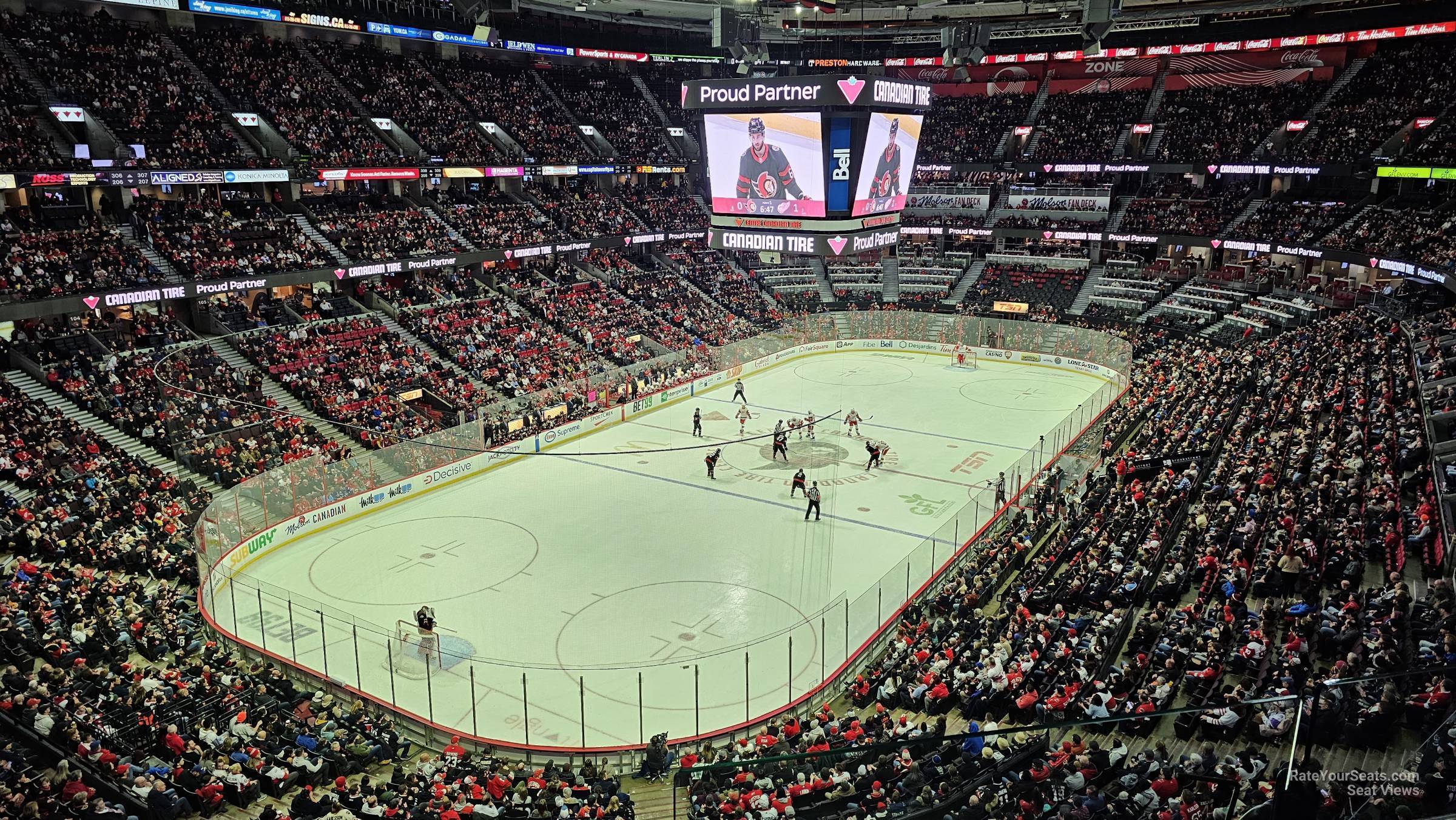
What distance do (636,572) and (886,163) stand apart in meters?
12.7

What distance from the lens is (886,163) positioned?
2552 centimetres

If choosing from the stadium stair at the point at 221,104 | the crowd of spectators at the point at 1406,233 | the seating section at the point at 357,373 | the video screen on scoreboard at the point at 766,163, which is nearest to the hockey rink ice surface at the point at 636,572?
the seating section at the point at 357,373

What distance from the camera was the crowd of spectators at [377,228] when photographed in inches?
1682

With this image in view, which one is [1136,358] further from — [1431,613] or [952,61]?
[1431,613]

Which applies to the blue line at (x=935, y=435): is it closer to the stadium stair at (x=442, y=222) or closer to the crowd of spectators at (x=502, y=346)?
the crowd of spectators at (x=502, y=346)

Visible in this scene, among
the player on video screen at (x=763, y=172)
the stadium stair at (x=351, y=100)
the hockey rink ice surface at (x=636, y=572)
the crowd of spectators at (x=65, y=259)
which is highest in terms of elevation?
the stadium stair at (x=351, y=100)

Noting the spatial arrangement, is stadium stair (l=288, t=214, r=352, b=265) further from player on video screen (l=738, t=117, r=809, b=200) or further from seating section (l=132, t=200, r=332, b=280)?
player on video screen (l=738, t=117, r=809, b=200)

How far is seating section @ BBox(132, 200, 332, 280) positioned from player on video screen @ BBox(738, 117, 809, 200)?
22999 mm

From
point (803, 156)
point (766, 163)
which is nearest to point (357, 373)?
point (766, 163)

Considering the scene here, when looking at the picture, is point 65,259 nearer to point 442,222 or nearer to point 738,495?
point 442,222

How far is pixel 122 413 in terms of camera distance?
28312mm

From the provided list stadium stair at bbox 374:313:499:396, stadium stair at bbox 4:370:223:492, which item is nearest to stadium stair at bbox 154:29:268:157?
stadium stair at bbox 374:313:499:396

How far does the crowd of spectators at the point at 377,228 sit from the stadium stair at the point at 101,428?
48.4ft

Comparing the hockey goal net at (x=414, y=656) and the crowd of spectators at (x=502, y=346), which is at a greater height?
the crowd of spectators at (x=502, y=346)
